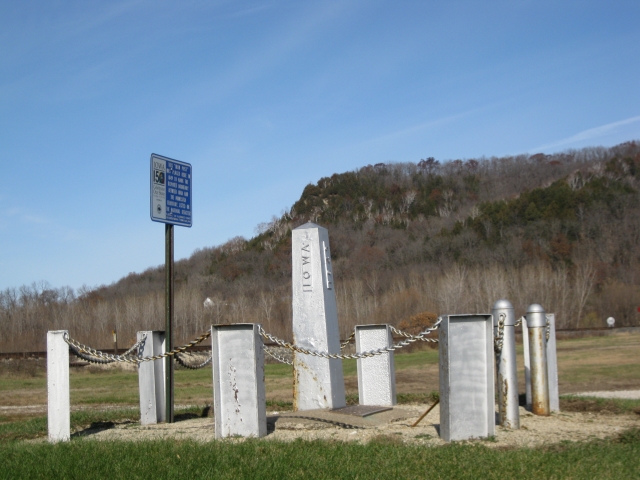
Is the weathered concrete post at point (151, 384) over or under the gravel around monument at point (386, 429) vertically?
over

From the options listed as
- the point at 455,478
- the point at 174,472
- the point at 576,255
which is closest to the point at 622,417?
the point at 455,478

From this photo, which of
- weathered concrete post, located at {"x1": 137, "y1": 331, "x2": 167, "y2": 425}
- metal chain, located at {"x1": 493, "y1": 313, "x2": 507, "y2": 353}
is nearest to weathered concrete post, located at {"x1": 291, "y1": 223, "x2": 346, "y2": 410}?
weathered concrete post, located at {"x1": 137, "y1": 331, "x2": 167, "y2": 425}

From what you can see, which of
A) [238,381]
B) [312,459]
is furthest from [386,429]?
[312,459]

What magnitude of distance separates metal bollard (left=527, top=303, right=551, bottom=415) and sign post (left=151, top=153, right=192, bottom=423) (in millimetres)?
4917

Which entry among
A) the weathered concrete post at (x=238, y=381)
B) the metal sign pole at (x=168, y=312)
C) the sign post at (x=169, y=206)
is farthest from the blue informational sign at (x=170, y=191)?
the weathered concrete post at (x=238, y=381)

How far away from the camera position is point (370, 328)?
442 inches

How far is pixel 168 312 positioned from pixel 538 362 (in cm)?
516

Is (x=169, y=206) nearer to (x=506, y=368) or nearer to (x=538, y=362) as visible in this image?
(x=506, y=368)

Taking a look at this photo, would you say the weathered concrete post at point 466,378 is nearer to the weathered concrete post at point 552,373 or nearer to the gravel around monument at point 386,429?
the gravel around monument at point 386,429

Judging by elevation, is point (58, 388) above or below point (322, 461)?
above

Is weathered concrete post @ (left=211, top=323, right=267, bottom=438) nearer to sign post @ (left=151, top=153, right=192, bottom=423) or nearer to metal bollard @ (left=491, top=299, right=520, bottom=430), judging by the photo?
sign post @ (left=151, top=153, right=192, bottom=423)

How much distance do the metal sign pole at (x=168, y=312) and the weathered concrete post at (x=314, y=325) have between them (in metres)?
1.75

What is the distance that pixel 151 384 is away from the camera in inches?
394

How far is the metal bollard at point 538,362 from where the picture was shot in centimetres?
942
